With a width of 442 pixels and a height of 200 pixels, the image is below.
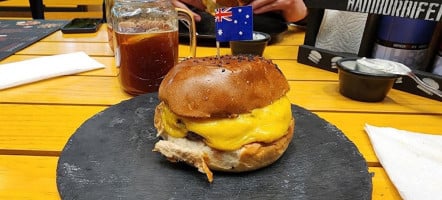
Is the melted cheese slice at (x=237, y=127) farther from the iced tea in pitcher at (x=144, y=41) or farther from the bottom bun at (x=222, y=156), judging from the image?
the iced tea in pitcher at (x=144, y=41)

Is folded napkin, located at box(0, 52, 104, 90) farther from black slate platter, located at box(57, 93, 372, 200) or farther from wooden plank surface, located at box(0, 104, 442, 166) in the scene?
black slate platter, located at box(57, 93, 372, 200)

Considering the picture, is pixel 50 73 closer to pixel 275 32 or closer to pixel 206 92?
pixel 206 92

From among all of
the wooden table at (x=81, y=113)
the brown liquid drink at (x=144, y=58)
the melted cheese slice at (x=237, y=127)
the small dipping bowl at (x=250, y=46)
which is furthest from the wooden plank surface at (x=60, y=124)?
the small dipping bowl at (x=250, y=46)

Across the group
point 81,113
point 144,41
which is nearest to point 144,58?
point 144,41

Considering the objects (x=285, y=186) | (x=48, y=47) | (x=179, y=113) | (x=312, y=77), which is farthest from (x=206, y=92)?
(x=48, y=47)

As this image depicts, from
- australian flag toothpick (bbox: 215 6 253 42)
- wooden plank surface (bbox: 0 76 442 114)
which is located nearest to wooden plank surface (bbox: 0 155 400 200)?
wooden plank surface (bbox: 0 76 442 114)

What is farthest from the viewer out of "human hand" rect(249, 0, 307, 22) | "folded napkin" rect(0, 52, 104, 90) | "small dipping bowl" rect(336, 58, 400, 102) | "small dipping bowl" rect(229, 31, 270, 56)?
"human hand" rect(249, 0, 307, 22)

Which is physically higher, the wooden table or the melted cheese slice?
the melted cheese slice

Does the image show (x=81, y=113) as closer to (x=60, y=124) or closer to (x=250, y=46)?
(x=60, y=124)
